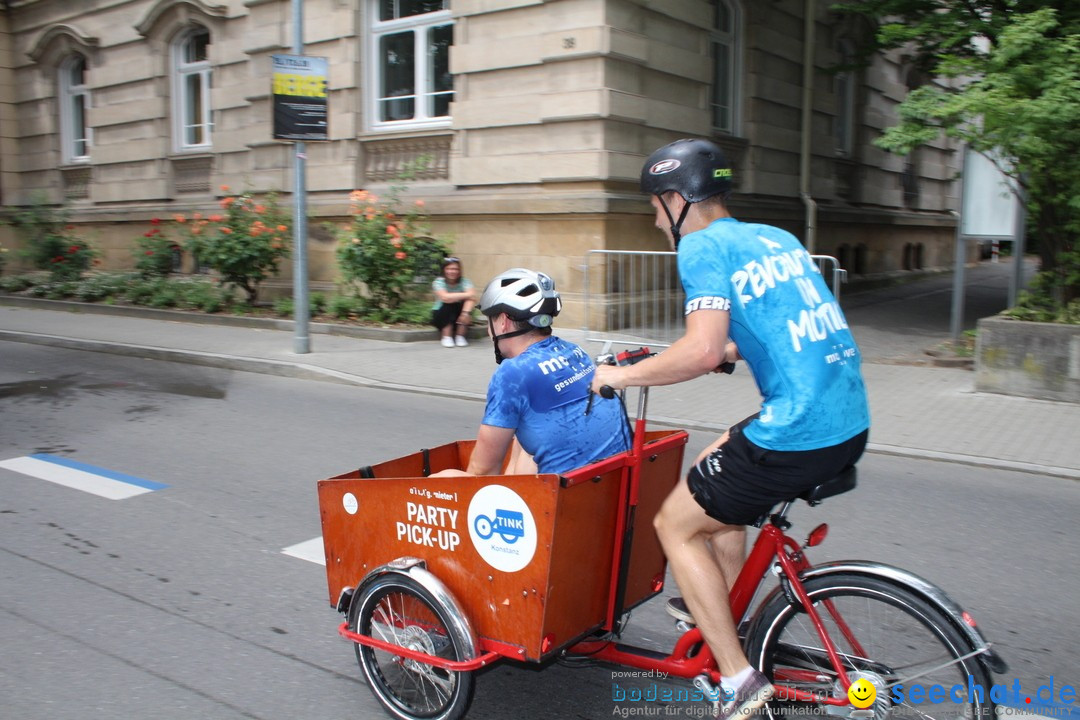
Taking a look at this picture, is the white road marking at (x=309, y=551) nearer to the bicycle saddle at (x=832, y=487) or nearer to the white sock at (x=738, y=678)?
the white sock at (x=738, y=678)

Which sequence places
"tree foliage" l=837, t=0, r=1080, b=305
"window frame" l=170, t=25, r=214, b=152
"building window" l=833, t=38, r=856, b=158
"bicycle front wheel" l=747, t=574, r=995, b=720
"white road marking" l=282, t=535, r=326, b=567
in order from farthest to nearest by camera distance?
1. "building window" l=833, t=38, r=856, b=158
2. "window frame" l=170, t=25, r=214, b=152
3. "tree foliage" l=837, t=0, r=1080, b=305
4. "white road marking" l=282, t=535, r=326, b=567
5. "bicycle front wheel" l=747, t=574, r=995, b=720

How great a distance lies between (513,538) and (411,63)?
1421 cm

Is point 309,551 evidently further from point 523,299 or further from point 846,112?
point 846,112

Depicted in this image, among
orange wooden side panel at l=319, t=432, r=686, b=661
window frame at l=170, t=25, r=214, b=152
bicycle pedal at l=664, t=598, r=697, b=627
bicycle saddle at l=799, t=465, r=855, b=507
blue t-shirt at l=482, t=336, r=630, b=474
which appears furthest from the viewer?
window frame at l=170, t=25, r=214, b=152

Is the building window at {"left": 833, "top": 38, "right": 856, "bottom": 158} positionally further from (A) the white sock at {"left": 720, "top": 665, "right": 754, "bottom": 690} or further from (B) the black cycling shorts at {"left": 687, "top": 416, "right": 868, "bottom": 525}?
(A) the white sock at {"left": 720, "top": 665, "right": 754, "bottom": 690}

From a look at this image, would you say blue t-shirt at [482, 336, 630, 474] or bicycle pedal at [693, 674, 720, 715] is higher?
blue t-shirt at [482, 336, 630, 474]

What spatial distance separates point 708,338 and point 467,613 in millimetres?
1269

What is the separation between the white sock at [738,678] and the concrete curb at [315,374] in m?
4.87

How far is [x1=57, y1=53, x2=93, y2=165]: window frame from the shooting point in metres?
23.0

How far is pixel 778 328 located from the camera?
9.16 ft

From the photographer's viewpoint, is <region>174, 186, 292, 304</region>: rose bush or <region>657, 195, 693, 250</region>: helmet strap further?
<region>174, 186, 292, 304</region>: rose bush
